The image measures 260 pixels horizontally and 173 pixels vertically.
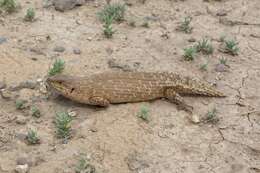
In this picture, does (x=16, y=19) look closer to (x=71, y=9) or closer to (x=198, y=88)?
(x=71, y=9)

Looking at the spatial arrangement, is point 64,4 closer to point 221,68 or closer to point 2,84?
point 2,84

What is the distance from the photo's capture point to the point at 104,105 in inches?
291

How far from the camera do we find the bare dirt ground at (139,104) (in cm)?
671

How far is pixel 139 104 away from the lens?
299 inches

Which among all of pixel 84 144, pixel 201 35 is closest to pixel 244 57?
pixel 201 35

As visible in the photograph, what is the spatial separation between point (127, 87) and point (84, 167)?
58.5 inches

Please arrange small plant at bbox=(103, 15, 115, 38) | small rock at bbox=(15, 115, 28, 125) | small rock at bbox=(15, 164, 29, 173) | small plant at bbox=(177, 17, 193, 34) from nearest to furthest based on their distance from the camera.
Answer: small rock at bbox=(15, 164, 29, 173) < small rock at bbox=(15, 115, 28, 125) < small plant at bbox=(103, 15, 115, 38) < small plant at bbox=(177, 17, 193, 34)

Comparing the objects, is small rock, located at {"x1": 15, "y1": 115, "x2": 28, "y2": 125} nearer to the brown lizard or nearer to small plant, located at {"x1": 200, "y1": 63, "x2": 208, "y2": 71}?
the brown lizard

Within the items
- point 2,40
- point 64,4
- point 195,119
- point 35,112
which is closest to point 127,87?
point 195,119

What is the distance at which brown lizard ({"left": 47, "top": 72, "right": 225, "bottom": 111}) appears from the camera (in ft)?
24.2

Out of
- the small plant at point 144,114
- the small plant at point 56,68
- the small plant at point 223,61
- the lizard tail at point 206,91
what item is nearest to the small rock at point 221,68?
the small plant at point 223,61

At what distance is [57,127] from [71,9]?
126 inches

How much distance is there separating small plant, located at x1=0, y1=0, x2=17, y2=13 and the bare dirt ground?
0.13 m

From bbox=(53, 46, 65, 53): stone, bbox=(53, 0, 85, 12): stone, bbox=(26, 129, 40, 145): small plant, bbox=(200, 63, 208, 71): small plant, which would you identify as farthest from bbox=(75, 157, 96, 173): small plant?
bbox=(53, 0, 85, 12): stone
